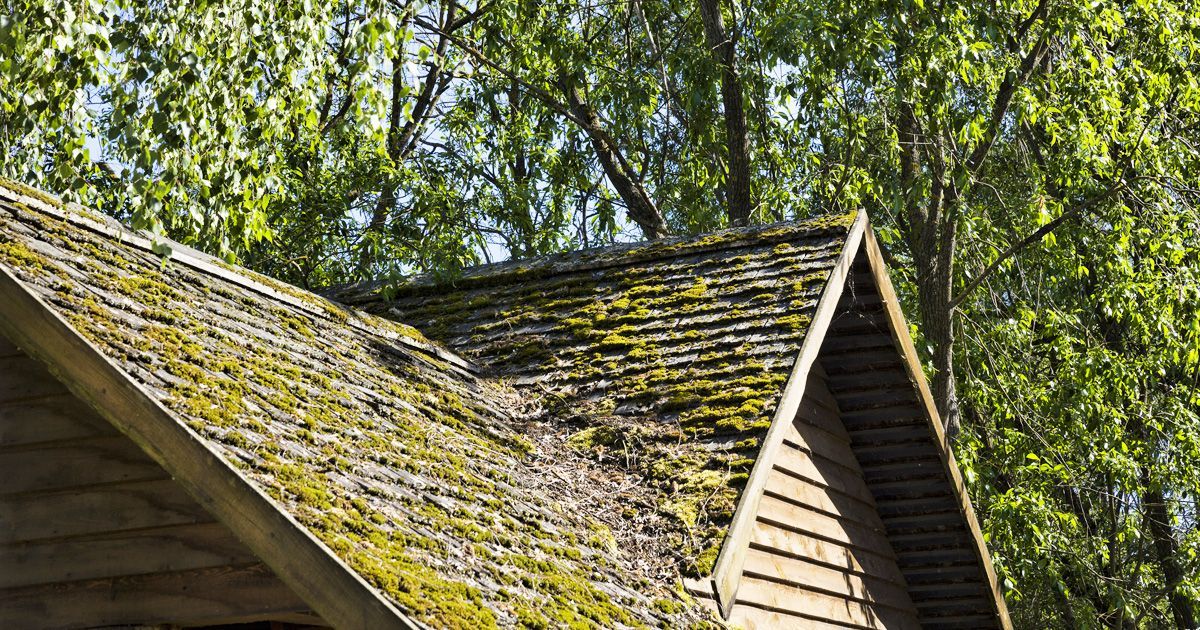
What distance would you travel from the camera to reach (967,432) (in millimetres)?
13305

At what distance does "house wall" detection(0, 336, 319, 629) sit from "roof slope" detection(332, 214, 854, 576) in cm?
202

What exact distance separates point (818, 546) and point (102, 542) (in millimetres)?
4637

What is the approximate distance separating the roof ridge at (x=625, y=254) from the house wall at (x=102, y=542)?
14.8ft

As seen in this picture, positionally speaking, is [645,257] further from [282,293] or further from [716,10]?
[716,10]

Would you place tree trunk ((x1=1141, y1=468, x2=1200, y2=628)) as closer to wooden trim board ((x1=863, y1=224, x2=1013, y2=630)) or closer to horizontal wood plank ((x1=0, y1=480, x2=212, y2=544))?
wooden trim board ((x1=863, y1=224, x2=1013, y2=630))

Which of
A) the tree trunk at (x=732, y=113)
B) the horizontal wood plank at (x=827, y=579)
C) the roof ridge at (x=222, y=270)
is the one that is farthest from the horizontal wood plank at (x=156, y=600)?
the tree trunk at (x=732, y=113)

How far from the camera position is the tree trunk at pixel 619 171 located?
15844 mm

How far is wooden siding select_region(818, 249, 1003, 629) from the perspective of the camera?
826cm

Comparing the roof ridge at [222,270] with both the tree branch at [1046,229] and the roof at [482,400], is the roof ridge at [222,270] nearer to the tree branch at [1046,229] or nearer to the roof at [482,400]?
the roof at [482,400]

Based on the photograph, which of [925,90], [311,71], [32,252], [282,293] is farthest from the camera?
[925,90]

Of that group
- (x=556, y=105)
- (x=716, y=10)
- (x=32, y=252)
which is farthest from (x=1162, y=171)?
(x=32, y=252)

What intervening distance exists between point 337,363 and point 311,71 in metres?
2.68

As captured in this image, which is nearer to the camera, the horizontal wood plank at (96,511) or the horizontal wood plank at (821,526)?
the horizontal wood plank at (96,511)

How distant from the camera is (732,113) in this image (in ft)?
47.1
